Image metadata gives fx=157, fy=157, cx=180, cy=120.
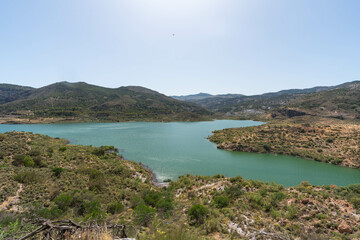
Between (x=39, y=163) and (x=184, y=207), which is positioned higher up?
(x=39, y=163)

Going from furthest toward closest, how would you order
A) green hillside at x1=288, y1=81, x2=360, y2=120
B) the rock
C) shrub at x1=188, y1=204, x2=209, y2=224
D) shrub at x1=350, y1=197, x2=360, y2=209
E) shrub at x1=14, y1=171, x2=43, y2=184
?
green hillside at x1=288, y1=81, x2=360, y2=120, shrub at x1=14, y1=171, x2=43, y2=184, shrub at x1=350, y1=197, x2=360, y2=209, shrub at x1=188, y1=204, x2=209, y2=224, the rock

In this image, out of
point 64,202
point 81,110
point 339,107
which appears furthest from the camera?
point 81,110

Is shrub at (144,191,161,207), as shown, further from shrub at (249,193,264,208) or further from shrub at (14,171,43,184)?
shrub at (14,171,43,184)

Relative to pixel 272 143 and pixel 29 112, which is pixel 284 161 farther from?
pixel 29 112

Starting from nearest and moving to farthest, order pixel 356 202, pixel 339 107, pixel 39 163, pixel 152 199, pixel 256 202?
1. pixel 356 202
2. pixel 256 202
3. pixel 152 199
4. pixel 39 163
5. pixel 339 107

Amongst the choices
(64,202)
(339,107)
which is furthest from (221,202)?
(339,107)

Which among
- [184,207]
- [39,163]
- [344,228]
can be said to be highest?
[39,163]

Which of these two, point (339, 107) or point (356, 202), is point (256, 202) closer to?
point (356, 202)

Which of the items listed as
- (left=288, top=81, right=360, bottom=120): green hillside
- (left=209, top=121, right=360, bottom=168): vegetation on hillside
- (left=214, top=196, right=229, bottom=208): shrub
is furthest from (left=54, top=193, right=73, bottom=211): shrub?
(left=288, top=81, right=360, bottom=120): green hillside

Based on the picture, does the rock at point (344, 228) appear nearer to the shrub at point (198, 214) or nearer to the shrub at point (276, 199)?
the shrub at point (276, 199)

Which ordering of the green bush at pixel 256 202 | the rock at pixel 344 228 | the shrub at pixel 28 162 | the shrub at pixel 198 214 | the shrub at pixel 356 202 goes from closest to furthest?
the rock at pixel 344 228
the shrub at pixel 198 214
the shrub at pixel 356 202
the green bush at pixel 256 202
the shrub at pixel 28 162

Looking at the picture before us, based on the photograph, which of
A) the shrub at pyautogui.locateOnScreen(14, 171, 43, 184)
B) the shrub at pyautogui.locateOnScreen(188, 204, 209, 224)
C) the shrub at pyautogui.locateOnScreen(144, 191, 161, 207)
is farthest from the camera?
the shrub at pyautogui.locateOnScreen(14, 171, 43, 184)

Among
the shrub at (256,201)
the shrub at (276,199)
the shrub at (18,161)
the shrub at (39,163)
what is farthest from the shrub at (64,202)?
the shrub at (276,199)

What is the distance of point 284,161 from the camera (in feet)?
119
